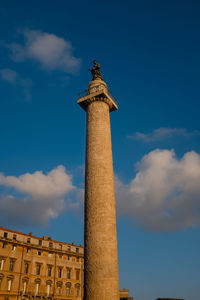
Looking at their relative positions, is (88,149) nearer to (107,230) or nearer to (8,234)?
(107,230)

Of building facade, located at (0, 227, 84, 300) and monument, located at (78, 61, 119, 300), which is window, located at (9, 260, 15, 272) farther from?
monument, located at (78, 61, 119, 300)

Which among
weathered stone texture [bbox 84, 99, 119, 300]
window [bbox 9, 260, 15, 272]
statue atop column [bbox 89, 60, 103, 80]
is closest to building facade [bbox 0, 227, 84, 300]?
window [bbox 9, 260, 15, 272]

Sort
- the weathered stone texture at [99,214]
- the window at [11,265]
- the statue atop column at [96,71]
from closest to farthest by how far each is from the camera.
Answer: the weathered stone texture at [99,214], the statue atop column at [96,71], the window at [11,265]

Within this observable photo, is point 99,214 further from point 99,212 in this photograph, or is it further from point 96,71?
point 96,71

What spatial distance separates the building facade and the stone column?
28172 mm

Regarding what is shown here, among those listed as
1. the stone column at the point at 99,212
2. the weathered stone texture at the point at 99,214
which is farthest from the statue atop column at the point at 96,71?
the weathered stone texture at the point at 99,214

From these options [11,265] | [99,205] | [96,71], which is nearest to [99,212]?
[99,205]

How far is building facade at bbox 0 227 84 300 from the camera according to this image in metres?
43.7

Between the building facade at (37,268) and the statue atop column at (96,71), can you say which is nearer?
the statue atop column at (96,71)

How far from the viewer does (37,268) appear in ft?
158

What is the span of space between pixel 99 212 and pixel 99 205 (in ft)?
1.85

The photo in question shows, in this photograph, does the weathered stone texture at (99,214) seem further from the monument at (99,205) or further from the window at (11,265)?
the window at (11,265)

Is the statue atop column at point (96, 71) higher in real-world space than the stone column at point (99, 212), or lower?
higher

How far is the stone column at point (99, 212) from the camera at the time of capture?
19.9 meters
